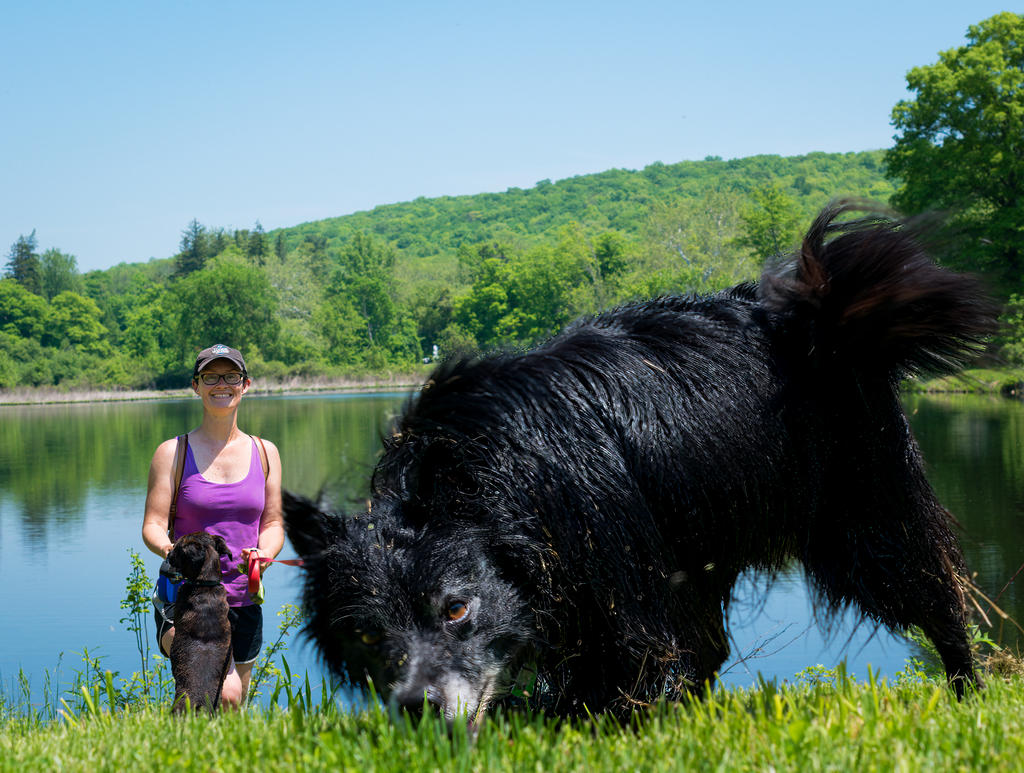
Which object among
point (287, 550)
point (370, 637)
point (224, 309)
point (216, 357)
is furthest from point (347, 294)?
point (370, 637)

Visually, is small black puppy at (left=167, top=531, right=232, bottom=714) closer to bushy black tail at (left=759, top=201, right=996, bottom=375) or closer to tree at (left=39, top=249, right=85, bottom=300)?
bushy black tail at (left=759, top=201, right=996, bottom=375)

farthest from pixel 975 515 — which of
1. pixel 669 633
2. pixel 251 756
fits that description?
pixel 251 756

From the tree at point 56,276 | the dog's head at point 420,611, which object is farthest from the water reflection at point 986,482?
the tree at point 56,276

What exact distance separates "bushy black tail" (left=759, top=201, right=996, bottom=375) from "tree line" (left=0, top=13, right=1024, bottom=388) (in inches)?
1287

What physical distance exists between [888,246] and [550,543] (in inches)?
85.9

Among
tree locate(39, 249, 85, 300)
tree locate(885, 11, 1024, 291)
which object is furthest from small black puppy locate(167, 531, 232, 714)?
tree locate(39, 249, 85, 300)

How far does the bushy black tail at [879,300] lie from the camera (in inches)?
166

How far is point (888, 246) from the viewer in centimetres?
428

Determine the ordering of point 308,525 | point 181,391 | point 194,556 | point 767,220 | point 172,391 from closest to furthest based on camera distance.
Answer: point 308,525, point 194,556, point 767,220, point 181,391, point 172,391

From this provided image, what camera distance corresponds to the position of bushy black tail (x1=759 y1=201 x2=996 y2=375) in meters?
4.21

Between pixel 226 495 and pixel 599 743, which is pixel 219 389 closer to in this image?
pixel 226 495

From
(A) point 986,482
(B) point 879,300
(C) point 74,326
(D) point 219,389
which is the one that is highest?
(C) point 74,326

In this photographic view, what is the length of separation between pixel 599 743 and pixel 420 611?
29.3 inches

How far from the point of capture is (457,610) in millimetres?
3248
